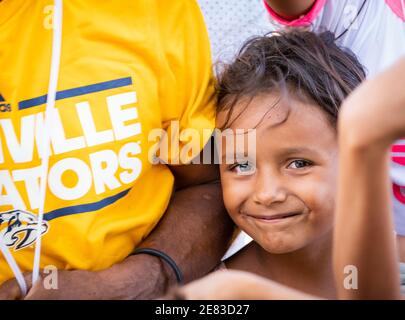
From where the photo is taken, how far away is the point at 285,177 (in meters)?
1.28

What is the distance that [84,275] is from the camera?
128cm

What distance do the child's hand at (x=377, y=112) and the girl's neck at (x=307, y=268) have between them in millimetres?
723

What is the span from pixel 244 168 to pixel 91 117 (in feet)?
1.04

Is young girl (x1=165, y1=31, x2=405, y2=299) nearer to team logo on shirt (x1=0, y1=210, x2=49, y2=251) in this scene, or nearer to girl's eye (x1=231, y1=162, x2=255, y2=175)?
girl's eye (x1=231, y1=162, x2=255, y2=175)

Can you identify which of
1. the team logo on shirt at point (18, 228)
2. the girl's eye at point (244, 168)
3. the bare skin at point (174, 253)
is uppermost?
the girl's eye at point (244, 168)

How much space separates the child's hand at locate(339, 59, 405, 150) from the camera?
0.67m

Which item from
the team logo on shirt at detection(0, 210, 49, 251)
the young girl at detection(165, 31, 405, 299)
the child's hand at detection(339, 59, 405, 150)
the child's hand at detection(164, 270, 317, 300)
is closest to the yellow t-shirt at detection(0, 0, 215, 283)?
the team logo on shirt at detection(0, 210, 49, 251)

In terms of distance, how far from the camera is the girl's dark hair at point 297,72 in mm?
1360

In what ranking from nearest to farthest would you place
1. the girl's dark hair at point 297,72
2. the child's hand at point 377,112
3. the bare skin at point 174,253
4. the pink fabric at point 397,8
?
1. the child's hand at point 377,112
2. the bare skin at point 174,253
3. the girl's dark hair at point 297,72
4. the pink fabric at point 397,8

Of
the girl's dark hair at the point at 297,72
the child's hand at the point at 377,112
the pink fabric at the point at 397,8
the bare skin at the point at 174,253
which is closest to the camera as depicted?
the child's hand at the point at 377,112

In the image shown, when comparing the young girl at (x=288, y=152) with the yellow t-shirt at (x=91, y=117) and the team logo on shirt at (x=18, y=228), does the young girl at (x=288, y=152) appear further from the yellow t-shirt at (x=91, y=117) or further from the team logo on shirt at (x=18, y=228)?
the team logo on shirt at (x=18, y=228)

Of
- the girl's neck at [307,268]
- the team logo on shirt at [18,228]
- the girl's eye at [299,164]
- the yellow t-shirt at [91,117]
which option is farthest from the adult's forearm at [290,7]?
the team logo on shirt at [18,228]
